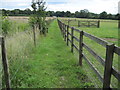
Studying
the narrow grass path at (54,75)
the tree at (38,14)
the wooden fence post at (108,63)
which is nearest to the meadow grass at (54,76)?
the narrow grass path at (54,75)

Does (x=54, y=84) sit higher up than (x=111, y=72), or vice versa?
(x=111, y=72)

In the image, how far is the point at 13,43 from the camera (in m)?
4.11

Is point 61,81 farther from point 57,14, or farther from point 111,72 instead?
point 57,14

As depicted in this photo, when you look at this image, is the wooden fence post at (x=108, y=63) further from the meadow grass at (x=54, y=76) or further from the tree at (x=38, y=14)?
the tree at (x=38, y=14)

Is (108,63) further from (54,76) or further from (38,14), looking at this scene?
(38,14)

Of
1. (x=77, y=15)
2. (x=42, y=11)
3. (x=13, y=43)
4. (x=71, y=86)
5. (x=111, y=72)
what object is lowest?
(x=71, y=86)

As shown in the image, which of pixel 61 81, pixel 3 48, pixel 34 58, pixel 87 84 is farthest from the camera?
pixel 34 58

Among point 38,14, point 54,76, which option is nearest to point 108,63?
point 54,76

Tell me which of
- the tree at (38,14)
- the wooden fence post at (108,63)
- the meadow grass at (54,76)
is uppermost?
the tree at (38,14)

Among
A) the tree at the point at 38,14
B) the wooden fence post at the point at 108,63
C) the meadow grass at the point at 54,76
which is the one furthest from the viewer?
the tree at the point at 38,14

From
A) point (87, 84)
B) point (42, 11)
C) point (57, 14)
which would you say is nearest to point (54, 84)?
point (87, 84)

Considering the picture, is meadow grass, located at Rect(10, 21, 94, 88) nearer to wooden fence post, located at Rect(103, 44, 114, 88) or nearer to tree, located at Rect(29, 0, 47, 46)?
wooden fence post, located at Rect(103, 44, 114, 88)

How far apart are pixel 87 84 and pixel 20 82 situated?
1697 millimetres

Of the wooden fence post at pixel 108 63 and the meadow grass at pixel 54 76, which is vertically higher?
the wooden fence post at pixel 108 63
